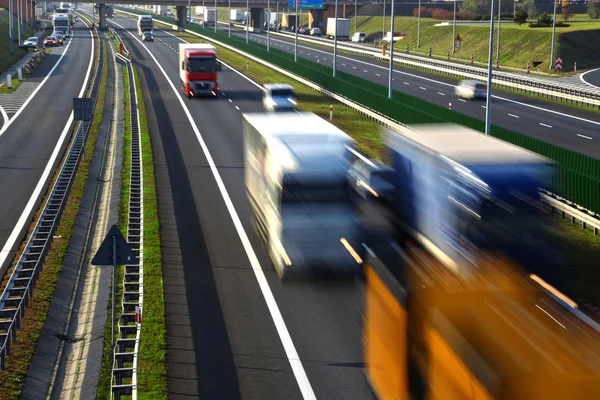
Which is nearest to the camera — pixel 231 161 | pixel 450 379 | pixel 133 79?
pixel 450 379

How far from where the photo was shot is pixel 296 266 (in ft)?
72.5

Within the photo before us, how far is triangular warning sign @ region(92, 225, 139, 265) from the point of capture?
60.2 ft

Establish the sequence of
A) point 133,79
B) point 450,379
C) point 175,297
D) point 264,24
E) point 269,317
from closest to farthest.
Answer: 1. point 450,379
2. point 269,317
3. point 175,297
4. point 133,79
5. point 264,24

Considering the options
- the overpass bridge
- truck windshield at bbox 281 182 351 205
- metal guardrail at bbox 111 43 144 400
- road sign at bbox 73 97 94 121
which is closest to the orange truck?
metal guardrail at bbox 111 43 144 400

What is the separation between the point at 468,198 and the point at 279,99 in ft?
119

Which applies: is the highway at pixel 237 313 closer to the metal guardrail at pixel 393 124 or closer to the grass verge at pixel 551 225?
the grass verge at pixel 551 225

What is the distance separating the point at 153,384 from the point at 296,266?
6.24m

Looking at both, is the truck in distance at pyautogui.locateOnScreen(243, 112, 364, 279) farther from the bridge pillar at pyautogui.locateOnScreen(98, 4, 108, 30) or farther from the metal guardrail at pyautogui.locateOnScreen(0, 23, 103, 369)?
the bridge pillar at pyautogui.locateOnScreen(98, 4, 108, 30)

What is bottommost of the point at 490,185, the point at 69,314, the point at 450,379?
the point at 69,314

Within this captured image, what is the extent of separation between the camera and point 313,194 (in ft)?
71.7

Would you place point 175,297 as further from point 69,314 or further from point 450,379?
point 450,379

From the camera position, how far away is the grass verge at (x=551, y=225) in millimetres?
19814

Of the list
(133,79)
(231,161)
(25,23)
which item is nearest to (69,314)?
(231,161)

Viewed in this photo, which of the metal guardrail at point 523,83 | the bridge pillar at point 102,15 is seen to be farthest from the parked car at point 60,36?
the metal guardrail at point 523,83
